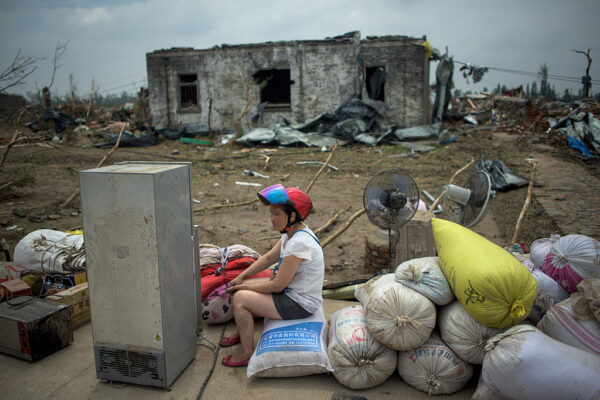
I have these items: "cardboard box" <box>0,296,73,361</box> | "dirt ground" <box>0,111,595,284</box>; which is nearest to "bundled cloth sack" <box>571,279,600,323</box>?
"dirt ground" <box>0,111,595,284</box>

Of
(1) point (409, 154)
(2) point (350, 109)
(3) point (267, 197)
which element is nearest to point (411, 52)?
(2) point (350, 109)

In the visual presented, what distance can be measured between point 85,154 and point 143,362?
44.9 ft

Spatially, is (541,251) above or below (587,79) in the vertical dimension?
below

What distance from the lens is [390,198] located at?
3.44 m

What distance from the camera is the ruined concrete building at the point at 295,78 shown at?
16734 mm

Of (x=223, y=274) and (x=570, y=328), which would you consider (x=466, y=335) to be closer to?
(x=570, y=328)

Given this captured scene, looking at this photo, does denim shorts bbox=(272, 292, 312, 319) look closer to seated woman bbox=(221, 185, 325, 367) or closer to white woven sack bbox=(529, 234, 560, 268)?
seated woman bbox=(221, 185, 325, 367)

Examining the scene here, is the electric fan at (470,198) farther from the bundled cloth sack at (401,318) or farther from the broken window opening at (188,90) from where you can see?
the broken window opening at (188,90)

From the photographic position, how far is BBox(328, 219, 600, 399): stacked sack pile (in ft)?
5.79

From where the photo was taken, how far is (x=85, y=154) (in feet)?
45.4

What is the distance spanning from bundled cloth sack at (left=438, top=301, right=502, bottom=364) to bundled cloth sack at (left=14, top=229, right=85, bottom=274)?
338cm

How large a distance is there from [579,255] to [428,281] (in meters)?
0.98

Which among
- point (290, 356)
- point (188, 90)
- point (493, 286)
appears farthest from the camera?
point (188, 90)

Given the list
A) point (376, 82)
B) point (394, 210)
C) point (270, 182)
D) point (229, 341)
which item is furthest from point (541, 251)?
point (376, 82)
